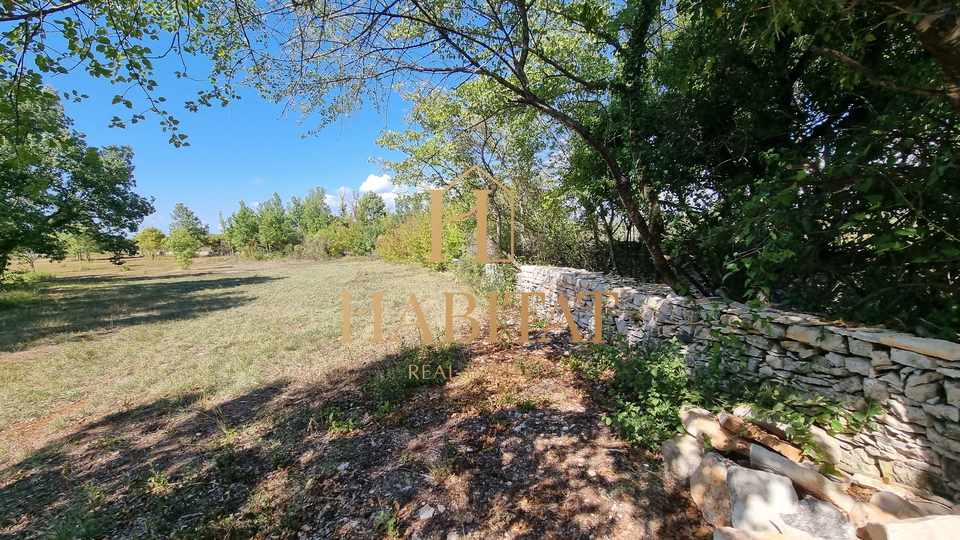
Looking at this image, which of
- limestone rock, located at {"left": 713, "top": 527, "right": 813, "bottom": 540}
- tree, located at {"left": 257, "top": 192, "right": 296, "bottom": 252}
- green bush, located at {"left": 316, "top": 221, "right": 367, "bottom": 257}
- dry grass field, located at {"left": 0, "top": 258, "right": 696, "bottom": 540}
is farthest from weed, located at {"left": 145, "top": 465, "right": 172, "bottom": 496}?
tree, located at {"left": 257, "top": 192, "right": 296, "bottom": 252}

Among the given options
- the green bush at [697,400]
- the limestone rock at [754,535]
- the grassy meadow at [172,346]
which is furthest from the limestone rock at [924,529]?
the grassy meadow at [172,346]

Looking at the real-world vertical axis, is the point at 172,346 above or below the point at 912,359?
below

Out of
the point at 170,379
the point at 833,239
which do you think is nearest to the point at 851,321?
the point at 833,239

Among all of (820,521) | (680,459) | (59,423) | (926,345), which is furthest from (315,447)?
(926,345)

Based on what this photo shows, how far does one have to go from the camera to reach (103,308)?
801cm

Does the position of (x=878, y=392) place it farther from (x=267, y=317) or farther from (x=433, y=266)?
(x=433, y=266)

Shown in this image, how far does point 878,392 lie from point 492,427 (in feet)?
7.59

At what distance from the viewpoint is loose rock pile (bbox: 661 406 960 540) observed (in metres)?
1.31

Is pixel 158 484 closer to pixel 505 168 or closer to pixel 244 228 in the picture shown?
pixel 505 168

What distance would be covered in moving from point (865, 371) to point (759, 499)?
103 centimetres

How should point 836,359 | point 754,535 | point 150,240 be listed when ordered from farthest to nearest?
point 150,240
point 836,359
point 754,535

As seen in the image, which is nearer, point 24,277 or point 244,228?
point 24,277

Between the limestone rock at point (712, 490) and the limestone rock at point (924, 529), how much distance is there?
0.50 meters

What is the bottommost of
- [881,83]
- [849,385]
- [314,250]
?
[849,385]
